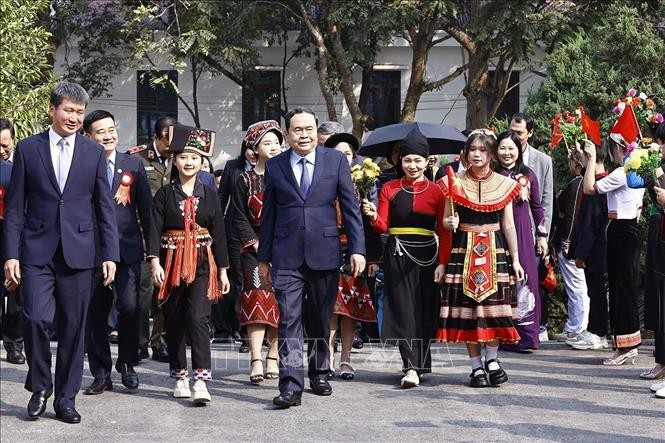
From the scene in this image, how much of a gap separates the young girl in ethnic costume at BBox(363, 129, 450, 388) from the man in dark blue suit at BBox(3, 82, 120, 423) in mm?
2422

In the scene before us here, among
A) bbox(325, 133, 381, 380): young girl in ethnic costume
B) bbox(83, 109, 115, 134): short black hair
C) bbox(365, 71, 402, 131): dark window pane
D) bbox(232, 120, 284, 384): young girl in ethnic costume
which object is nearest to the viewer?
bbox(83, 109, 115, 134): short black hair

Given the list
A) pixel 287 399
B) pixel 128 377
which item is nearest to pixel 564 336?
pixel 287 399

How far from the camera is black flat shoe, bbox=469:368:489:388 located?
9023 mm

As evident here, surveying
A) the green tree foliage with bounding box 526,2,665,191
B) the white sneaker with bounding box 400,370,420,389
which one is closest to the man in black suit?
the white sneaker with bounding box 400,370,420,389

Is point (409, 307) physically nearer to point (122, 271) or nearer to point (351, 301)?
point (351, 301)

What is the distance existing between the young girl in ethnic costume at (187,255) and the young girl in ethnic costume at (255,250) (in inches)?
31.9

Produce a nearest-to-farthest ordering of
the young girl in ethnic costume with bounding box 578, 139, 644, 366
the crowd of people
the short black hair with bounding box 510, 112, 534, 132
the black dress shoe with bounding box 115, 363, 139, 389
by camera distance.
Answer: the crowd of people
the black dress shoe with bounding box 115, 363, 139, 389
the young girl in ethnic costume with bounding box 578, 139, 644, 366
the short black hair with bounding box 510, 112, 534, 132

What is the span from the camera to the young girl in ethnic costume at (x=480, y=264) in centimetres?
892

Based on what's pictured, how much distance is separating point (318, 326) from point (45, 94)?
8.80 metres

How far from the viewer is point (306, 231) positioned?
838 centimetres

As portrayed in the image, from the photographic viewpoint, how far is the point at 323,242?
8.41 metres

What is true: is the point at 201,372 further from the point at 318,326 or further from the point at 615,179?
the point at 615,179

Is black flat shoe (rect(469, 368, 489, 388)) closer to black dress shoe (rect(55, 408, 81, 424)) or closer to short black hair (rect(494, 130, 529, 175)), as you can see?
short black hair (rect(494, 130, 529, 175))

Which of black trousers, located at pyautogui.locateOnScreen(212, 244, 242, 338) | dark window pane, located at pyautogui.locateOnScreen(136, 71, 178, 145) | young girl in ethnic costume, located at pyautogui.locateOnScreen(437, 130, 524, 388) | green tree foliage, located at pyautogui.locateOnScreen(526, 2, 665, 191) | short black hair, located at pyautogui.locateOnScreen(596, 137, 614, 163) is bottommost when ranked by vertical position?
black trousers, located at pyautogui.locateOnScreen(212, 244, 242, 338)
